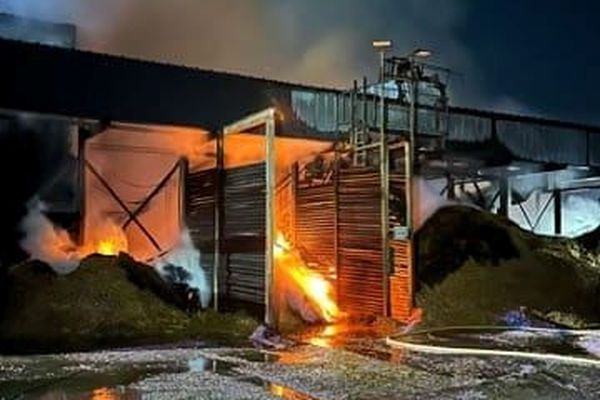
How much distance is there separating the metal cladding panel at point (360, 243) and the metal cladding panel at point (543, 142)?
25.0 ft

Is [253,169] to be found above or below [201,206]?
above

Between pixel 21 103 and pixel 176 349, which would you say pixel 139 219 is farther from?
pixel 176 349

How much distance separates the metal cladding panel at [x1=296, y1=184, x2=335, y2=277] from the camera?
39.9ft

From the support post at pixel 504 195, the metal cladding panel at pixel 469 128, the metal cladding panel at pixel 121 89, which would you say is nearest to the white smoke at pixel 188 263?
the metal cladding panel at pixel 121 89

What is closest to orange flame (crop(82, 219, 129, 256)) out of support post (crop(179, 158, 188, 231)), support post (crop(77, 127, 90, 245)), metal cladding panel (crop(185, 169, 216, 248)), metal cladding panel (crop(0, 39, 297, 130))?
support post (crop(77, 127, 90, 245))

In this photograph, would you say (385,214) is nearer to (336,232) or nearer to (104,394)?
(336,232)

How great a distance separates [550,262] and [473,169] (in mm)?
6879

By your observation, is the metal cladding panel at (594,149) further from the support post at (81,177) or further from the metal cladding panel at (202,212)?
the support post at (81,177)

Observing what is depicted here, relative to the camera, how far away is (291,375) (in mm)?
6527

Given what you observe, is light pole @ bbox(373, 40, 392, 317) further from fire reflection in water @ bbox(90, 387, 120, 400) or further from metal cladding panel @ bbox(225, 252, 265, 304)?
fire reflection in water @ bbox(90, 387, 120, 400)

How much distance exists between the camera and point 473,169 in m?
18.9

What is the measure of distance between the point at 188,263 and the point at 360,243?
11.2 ft

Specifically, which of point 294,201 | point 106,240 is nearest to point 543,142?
point 294,201

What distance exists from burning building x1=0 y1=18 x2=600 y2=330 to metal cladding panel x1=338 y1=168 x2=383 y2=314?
0.03 metres
